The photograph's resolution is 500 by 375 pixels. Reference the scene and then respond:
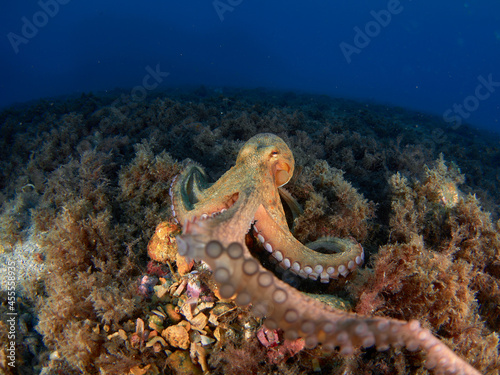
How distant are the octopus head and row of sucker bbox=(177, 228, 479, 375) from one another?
5.29 ft

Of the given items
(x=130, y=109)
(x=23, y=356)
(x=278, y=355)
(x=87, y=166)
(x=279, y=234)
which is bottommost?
(x=130, y=109)

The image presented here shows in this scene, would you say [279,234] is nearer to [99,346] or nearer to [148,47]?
[99,346]

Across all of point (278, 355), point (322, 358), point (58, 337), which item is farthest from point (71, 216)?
point (322, 358)

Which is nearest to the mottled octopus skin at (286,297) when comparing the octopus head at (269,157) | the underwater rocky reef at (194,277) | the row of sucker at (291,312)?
the row of sucker at (291,312)

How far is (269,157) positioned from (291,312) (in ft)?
6.01

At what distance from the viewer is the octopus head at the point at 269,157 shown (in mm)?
2896

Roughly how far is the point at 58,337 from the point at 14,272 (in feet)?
5.31

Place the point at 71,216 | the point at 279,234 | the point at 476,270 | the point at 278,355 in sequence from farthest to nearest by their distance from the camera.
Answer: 1. the point at 71,216
2. the point at 476,270
3. the point at 279,234
4. the point at 278,355

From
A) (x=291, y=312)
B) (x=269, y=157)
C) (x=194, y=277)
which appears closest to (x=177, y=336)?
(x=194, y=277)

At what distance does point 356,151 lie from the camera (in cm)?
638

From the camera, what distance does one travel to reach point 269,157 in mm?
2912

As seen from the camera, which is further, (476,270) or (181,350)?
(476,270)

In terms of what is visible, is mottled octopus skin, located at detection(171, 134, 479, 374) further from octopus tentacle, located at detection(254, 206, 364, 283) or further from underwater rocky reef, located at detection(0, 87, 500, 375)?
underwater rocky reef, located at detection(0, 87, 500, 375)

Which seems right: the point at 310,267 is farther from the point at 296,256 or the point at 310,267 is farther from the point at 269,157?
the point at 269,157
